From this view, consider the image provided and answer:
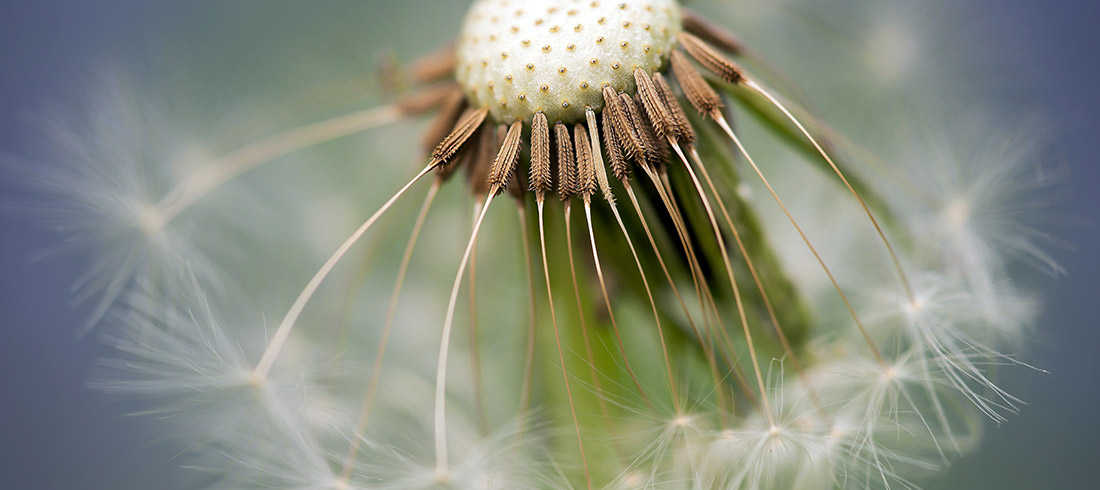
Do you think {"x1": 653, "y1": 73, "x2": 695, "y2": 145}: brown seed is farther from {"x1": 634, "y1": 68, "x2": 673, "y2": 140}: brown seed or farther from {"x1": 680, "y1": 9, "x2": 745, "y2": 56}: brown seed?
{"x1": 680, "y1": 9, "x2": 745, "y2": 56}: brown seed

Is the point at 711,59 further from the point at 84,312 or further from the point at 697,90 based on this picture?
the point at 84,312

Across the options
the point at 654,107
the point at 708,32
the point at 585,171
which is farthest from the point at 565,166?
the point at 708,32

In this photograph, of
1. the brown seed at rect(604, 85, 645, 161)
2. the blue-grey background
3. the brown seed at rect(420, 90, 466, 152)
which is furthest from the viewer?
the blue-grey background

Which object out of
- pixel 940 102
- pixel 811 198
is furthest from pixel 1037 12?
pixel 811 198

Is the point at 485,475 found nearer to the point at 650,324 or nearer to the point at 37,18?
the point at 650,324

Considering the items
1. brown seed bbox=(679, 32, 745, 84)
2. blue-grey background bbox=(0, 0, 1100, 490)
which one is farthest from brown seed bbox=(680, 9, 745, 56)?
blue-grey background bbox=(0, 0, 1100, 490)
